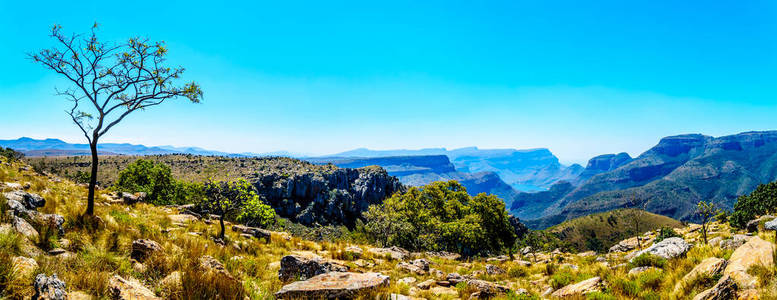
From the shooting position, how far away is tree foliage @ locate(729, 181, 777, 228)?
142ft

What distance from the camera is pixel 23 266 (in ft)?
19.5

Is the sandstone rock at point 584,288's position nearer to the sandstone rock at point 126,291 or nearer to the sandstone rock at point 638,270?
the sandstone rock at point 638,270

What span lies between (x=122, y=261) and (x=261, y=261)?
17.7ft

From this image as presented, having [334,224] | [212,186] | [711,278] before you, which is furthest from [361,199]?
[711,278]

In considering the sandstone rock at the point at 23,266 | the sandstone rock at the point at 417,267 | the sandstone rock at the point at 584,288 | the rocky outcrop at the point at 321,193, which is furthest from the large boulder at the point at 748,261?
the rocky outcrop at the point at 321,193

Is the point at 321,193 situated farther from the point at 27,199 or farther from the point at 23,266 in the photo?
the point at 23,266

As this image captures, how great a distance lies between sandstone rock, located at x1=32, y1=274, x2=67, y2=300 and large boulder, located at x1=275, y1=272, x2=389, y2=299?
4150 mm

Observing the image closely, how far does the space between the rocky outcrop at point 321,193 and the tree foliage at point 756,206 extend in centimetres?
7733

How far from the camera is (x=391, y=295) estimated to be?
850cm

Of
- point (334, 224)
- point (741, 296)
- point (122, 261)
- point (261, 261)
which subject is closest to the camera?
point (741, 296)

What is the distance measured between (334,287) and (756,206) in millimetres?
72677

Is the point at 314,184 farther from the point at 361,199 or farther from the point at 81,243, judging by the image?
the point at 81,243

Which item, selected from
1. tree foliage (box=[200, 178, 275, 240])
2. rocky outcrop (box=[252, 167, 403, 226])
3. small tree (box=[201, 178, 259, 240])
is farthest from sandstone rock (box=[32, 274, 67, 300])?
rocky outcrop (box=[252, 167, 403, 226])

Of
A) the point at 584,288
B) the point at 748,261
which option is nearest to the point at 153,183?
the point at 584,288
